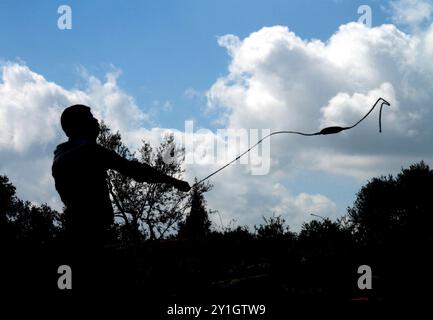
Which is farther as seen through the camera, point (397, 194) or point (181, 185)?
point (397, 194)

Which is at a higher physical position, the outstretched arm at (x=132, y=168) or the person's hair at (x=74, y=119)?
the person's hair at (x=74, y=119)

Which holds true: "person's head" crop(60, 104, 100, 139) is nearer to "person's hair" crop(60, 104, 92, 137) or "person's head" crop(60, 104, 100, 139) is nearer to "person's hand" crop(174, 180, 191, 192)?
"person's hair" crop(60, 104, 92, 137)

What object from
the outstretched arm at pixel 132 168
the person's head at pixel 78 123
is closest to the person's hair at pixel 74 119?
the person's head at pixel 78 123

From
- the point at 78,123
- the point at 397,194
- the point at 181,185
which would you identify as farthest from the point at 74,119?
the point at 397,194

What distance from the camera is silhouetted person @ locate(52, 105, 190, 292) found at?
479 cm

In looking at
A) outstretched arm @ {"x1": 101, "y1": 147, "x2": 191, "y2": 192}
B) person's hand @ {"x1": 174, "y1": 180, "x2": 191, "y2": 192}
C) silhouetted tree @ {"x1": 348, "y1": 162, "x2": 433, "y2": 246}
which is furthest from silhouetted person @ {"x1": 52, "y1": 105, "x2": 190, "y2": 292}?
silhouetted tree @ {"x1": 348, "y1": 162, "x2": 433, "y2": 246}

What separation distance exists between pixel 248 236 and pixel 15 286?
580 cm

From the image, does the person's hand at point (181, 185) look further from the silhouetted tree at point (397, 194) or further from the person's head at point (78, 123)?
the silhouetted tree at point (397, 194)

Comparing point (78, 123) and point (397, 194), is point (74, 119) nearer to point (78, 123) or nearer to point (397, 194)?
point (78, 123)

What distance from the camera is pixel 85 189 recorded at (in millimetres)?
4930

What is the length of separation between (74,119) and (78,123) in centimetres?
7

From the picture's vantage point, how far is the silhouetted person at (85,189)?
4789 mm
